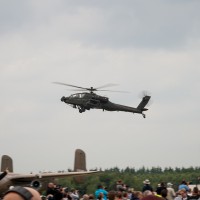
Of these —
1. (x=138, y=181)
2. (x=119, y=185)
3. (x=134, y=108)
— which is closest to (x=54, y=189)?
(x=119, y=185)

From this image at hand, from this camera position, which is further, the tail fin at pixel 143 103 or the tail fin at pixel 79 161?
the tail fin at pixel 143 103

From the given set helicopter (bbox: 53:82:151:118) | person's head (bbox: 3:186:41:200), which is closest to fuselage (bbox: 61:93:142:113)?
helicopter (bbox: 53:82:151:118)

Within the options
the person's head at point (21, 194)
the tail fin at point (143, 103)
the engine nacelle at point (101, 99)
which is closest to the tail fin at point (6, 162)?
the engine nacelle at point (101, 99)

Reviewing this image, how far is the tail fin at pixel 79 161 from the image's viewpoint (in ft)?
176

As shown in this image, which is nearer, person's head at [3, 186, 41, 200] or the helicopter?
person's head at [3, 186, 41, 200]

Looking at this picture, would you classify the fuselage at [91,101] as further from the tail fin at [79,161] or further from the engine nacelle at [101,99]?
the tail fin at [79,161]

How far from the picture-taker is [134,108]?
5412cm

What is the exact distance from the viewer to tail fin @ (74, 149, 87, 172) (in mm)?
53781

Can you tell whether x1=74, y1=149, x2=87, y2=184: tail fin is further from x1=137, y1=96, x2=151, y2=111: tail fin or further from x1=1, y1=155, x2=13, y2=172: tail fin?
x1=137, y1=96, x2=151, y2=111: tail fin

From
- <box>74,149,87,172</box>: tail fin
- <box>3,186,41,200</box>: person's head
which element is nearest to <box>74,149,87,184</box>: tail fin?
<box>74,149,87,172</box>: tail fin

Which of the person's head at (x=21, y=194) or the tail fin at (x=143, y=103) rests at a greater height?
the tail fin at (x=143, y=103)

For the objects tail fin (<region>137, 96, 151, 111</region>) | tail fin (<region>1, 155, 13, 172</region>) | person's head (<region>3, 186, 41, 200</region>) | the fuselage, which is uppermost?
tail fin (<region>137, 96, 151, 111</region>)

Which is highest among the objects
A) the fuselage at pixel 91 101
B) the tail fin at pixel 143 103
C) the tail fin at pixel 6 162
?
the tail fin at pixel 143 103

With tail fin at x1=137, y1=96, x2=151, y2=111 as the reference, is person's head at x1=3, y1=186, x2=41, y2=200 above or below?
below
